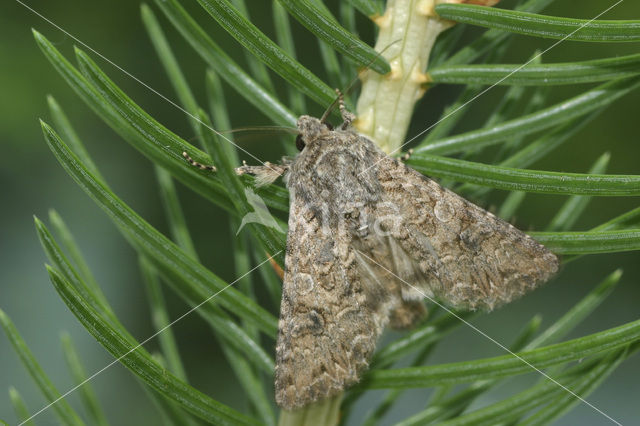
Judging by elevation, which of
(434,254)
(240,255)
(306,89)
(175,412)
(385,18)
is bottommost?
(175,412)

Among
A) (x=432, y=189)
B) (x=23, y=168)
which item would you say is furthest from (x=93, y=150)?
(x=432, y=189)

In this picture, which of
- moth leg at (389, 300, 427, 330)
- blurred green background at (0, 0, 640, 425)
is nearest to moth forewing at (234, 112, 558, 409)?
moth leg at (389, 300, 427, 330)

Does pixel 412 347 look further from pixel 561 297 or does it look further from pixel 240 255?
pixel 561 297

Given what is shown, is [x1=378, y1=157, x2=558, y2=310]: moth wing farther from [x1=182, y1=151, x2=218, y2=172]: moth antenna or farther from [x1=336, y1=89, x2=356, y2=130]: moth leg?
[x1=182, y1=151, x2=218, y2=172]: moth antenna

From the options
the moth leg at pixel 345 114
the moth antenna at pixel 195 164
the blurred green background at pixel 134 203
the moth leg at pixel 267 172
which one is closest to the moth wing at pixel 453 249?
the moth leg at pixel 345 114

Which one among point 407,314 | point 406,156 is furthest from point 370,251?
point 406,156
